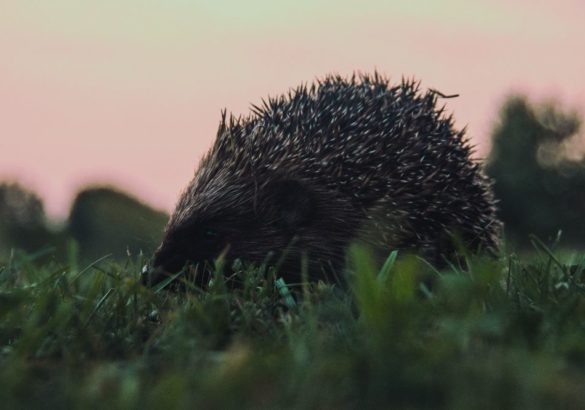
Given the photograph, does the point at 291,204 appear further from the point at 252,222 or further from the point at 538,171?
the point at 538,171

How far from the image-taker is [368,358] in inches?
115

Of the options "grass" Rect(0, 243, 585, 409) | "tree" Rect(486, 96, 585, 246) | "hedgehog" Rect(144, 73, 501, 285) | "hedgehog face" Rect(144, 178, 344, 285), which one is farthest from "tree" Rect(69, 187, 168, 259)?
"grass" Rect(0, 243, 585, 409)

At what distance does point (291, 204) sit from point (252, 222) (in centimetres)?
33

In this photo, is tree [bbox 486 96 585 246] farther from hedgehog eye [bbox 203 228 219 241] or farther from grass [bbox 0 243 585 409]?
grass [bbox 0 243 585 409]

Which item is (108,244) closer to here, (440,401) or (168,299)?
(168,299)

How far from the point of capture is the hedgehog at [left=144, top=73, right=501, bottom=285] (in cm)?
629

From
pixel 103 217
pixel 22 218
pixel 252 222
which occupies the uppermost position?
pixel 252 222


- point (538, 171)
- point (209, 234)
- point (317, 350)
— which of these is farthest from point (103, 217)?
point (317, 350)

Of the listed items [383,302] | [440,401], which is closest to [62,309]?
[383,302]

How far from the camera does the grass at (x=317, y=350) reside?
266 centimetres

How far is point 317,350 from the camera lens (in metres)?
3.06

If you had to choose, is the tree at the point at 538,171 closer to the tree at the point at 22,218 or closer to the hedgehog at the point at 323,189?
the tree at the point at 22,218

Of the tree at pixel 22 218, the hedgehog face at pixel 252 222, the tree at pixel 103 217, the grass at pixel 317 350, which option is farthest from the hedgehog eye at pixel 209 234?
the tree at pixel 22 218

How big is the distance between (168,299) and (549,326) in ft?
7.04
